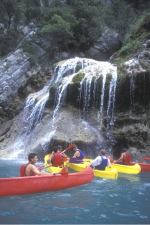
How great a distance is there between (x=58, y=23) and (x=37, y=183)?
18.6 metres

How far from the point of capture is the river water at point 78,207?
333 centimetres

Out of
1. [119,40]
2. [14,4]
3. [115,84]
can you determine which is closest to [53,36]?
[14,4]

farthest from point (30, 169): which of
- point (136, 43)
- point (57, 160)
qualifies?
point (136, 43)

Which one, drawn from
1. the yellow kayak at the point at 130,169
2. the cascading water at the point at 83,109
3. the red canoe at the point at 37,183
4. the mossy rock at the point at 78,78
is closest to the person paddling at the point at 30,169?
the red canoe at the point at 37,183

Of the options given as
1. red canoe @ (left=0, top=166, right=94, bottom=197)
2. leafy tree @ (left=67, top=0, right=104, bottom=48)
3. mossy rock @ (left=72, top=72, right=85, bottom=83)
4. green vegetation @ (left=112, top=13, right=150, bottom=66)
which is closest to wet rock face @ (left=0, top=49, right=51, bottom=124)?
mossy rock @ (left=72, top=72, right=85, bottom=83)

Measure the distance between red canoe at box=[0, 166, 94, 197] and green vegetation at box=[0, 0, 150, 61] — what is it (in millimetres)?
16646

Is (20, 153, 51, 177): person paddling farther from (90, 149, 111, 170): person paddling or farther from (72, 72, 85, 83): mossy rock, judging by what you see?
(72, 72, 85, 83): mossy rock

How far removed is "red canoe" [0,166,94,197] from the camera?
4.44 meters

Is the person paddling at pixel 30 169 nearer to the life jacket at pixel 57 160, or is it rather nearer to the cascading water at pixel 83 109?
the life jacket at pixel 57 160

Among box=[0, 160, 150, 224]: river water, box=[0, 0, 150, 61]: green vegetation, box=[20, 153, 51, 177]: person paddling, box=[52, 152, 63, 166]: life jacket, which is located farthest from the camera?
box=[0, 0, 150, 61]: green vegetation

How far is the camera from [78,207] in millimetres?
3881

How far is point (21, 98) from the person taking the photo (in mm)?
18828

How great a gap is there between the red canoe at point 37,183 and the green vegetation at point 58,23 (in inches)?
655

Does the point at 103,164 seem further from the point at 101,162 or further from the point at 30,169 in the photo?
the point at 30,169
